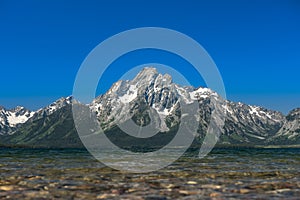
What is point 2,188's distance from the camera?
2559cm

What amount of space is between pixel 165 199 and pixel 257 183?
991 cm

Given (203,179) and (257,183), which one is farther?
(203,179)

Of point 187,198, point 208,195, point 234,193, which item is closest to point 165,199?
point 187,198

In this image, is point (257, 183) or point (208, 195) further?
point (257, 183)

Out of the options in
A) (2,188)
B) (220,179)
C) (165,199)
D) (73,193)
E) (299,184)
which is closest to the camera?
(165,199)

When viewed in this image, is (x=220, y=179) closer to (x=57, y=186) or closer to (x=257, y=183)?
(x=257, y=183)

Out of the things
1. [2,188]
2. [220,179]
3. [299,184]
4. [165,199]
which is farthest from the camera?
[220,179]

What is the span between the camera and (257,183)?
94.5ft

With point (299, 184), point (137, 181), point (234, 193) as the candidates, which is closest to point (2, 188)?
point (137, 181)

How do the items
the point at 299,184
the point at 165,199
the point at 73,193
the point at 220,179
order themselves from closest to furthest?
the point at 165,199
the point at 73,193
the point at 299,184
the point at 220,179

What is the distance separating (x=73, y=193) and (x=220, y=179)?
12.9 metres

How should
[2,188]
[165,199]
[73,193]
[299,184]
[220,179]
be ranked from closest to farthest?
[165,199]
[73,193]
[2,188]
[299,184]
[220,179]

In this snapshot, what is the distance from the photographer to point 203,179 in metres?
31.5

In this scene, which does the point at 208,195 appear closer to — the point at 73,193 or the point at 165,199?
the point at 165,199
